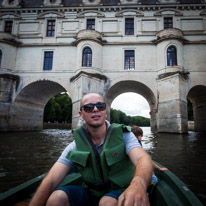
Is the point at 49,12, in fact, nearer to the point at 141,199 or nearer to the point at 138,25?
the point at 138,25

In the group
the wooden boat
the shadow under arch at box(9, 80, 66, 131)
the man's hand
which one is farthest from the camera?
the shadow under arch at box(9, 80, 66, 131)

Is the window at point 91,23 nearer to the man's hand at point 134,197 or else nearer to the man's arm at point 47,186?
the man's arm at point 47,186

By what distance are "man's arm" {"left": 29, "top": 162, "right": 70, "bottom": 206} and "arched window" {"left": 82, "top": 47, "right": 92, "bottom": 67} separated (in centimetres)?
1404

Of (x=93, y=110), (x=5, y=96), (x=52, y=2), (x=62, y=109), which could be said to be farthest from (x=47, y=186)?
(x=62, y=109)

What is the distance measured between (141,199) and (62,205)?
728 mm

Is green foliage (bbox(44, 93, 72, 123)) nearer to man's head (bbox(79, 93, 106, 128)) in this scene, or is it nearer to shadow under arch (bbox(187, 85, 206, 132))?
shadow under arch (bbox(187, 85, 206, 132))

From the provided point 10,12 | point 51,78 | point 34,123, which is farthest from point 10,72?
point 10,12

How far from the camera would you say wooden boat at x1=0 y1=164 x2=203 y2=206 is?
1.37m

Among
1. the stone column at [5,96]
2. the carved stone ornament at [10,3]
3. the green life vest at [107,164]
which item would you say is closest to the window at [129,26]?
the carved stone ornament at [10,3]

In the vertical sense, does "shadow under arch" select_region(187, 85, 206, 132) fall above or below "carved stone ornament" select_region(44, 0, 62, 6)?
below

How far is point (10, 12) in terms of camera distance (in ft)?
55.6

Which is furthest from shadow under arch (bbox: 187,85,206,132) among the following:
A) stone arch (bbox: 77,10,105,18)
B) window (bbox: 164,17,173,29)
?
stone arch (bbox: 77,10,105,18)

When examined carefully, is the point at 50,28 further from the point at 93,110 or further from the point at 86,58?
the point at 93,110

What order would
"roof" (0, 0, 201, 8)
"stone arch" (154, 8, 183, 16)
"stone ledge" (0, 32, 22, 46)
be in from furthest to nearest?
"roof" (0, 0, 201, 8) < "stone arch" (154, 8, 183, 16) < "stone ledge" (0, 32, 22, 46)
